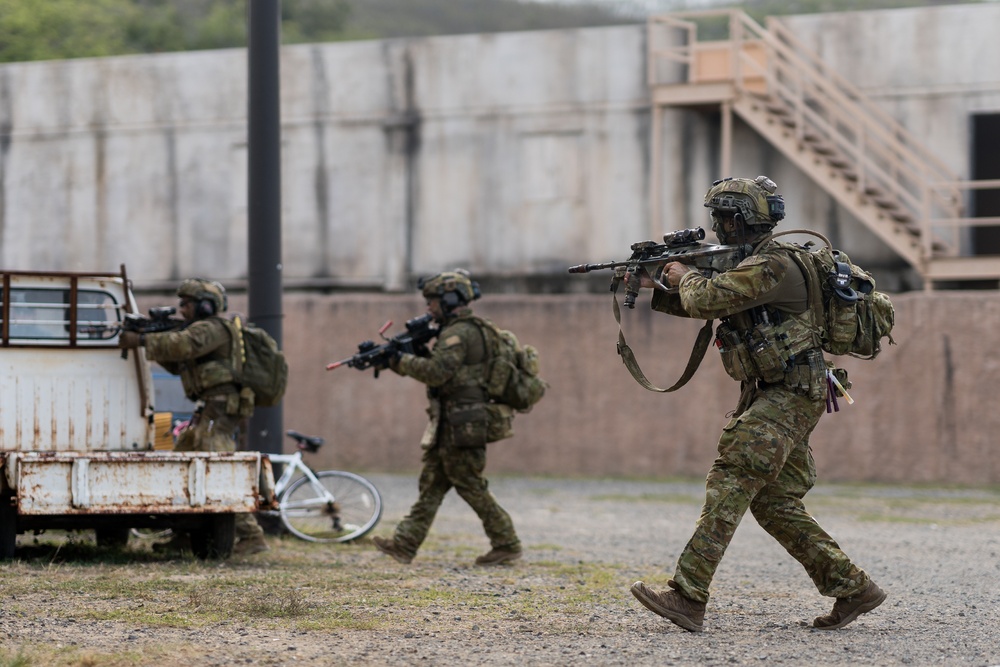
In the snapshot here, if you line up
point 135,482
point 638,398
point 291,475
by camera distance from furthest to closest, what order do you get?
point 638,398 < point 291,475 < point 135,482

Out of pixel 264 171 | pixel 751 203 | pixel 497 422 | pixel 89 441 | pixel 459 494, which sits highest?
pixel 264 171

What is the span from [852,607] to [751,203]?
204cm

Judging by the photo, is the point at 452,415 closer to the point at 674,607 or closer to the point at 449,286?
the point at 449,286

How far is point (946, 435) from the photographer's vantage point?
16500mm

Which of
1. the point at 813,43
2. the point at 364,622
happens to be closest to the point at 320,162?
the point at 813,43

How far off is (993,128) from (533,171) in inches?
247

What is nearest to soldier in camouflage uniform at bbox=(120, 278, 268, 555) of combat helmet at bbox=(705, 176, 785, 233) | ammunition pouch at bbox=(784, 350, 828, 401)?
combat helmet at bbox=(705, 176, 785, 233)

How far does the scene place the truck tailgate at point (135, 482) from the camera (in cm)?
838

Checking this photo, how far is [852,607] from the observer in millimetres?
6594

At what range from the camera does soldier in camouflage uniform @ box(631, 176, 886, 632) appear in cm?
641

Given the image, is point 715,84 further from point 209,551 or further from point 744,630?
point 744,630

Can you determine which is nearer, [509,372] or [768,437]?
[768,437]

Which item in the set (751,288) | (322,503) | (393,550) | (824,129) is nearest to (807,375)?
(751,288)

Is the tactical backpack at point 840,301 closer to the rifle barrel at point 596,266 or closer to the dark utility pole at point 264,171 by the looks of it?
the rifle barrel at point 596,266
